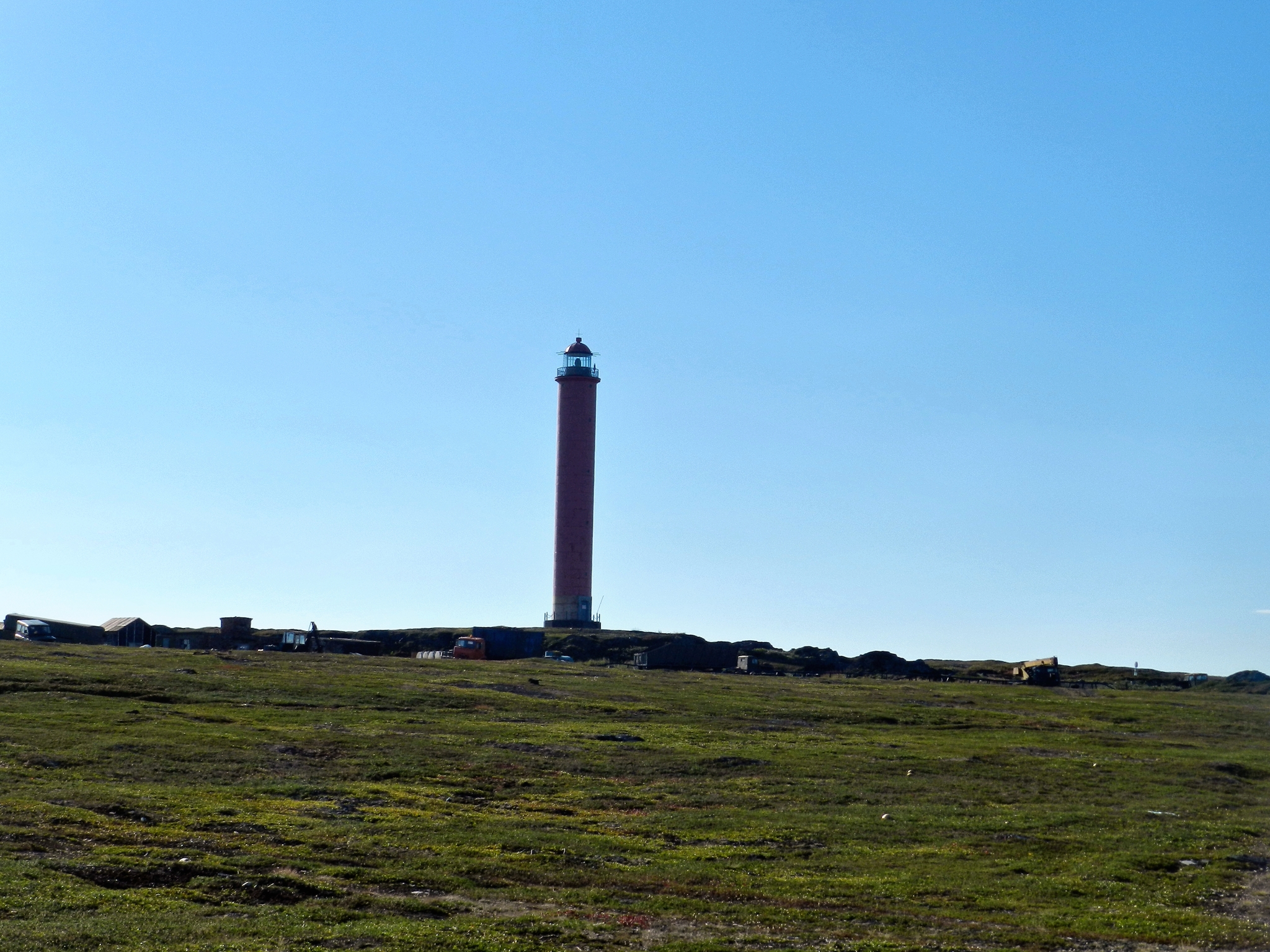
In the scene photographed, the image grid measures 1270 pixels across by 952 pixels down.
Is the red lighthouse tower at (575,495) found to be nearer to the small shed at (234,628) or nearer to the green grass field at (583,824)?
the small shed at (234,628)

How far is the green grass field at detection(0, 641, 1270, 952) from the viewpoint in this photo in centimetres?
2594

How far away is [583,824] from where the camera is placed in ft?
127

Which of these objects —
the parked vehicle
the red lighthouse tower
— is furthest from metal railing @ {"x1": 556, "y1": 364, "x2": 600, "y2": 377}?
the parked vehicle

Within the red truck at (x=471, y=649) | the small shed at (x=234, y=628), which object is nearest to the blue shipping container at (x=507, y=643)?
the red truck at (x=471, y=649)

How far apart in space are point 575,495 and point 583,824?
105 metres

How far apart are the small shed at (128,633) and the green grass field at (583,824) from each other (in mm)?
45679

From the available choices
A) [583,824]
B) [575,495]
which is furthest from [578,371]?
[583,824]

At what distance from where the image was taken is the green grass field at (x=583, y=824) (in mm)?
25938

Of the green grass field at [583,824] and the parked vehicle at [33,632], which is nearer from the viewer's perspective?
the green grass field at [583,824]

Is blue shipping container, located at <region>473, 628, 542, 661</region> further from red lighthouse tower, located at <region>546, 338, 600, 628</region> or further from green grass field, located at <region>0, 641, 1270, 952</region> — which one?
green grass field, located at <region>0, 641, 1270, 952</region>

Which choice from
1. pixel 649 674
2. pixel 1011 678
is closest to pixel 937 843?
pixel 649 674

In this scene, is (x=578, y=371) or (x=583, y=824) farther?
(x=578, y=371)

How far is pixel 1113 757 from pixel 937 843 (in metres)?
26.8

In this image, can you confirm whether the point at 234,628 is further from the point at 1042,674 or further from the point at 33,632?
the point at 1042,674
